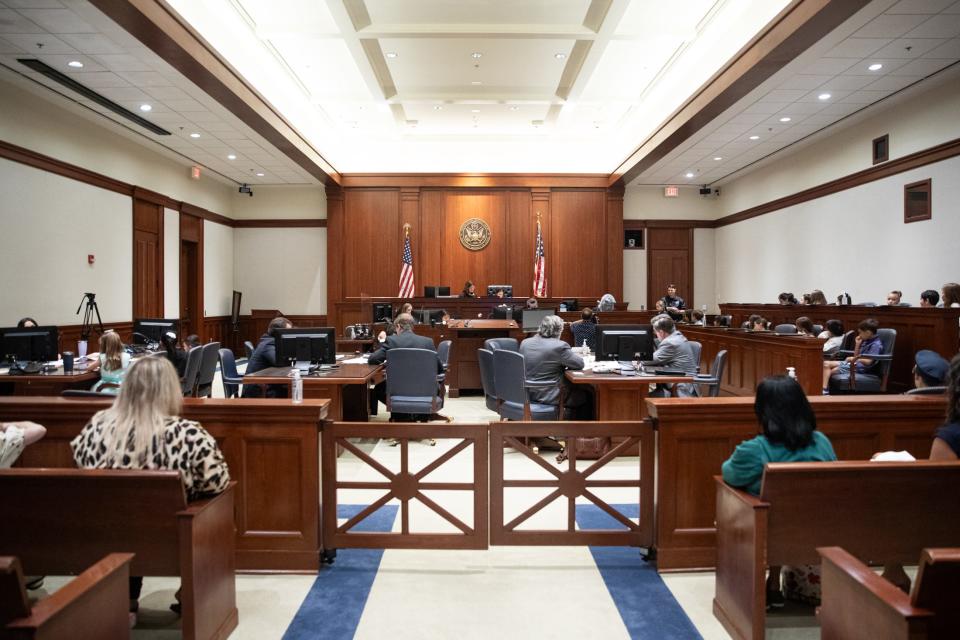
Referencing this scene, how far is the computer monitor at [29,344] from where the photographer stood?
231 inches

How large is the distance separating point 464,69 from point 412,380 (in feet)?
19.8

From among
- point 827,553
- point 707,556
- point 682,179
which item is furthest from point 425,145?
point 827,553

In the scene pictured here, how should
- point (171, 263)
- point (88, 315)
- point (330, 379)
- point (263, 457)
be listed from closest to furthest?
point (263, 457) → point (330, 379) → point (88, 315) → point (171, 263)

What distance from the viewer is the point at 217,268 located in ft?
45.8

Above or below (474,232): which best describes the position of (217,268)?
below

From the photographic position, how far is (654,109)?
10961 mm

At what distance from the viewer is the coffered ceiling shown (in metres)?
6.32

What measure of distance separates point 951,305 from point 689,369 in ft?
12.7

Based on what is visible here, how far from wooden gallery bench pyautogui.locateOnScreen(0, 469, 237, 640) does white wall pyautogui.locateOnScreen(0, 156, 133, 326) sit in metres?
6.57

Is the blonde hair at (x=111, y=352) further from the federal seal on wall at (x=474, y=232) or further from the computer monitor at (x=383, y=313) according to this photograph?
the federal seal on wall at (x=474, y=232)

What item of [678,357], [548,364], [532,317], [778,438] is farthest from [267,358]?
[778,438]

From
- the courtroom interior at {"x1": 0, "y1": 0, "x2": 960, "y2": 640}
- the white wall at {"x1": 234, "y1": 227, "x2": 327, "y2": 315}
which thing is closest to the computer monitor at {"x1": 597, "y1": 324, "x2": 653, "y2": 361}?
the courtroom interior at {"x1": 0, "y1": 0, "x2": 960, "y2": 640}

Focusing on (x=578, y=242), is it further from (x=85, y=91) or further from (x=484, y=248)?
(x=85, y=91)

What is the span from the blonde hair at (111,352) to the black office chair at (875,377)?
740 cm
